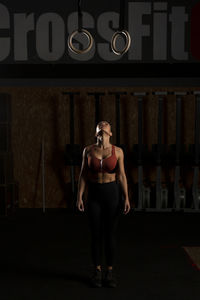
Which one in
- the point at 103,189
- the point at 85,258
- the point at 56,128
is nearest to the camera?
the point at 103,189

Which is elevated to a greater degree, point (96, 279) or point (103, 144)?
point (103, 144)

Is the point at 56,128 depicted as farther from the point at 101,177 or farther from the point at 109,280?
the point at 109,280

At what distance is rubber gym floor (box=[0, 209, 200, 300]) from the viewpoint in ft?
10.2

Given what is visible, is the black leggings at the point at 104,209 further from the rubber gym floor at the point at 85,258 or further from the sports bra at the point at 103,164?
the rubber gym floor at the point at 85,258

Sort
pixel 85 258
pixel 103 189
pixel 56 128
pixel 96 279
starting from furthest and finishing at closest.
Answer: pixel 56 128 → pixel 85 258 → pixel 96 279 → pixel 103 189

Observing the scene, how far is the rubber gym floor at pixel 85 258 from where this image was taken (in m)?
3.11

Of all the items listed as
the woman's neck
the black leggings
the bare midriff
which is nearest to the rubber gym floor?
the black leggings

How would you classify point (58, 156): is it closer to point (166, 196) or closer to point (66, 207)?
point (66, 207)

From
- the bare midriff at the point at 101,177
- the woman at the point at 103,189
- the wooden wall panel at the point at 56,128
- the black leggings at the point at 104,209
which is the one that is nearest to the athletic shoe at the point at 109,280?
the woman at the point at 103,189

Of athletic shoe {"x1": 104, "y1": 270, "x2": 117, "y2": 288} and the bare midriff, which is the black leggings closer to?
the bare midriff

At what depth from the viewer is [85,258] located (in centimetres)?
391

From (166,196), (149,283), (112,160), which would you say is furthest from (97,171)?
(166,196)

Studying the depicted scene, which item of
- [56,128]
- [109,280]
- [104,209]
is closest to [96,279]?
[109,280]

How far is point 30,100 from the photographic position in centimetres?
648
